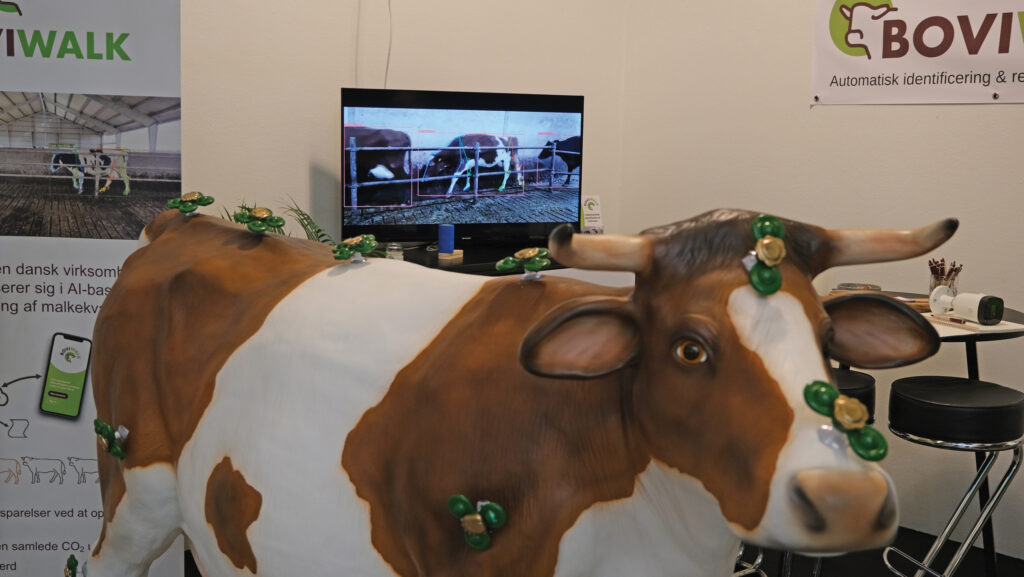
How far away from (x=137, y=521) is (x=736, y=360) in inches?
46.9

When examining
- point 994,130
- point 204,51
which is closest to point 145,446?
point 204,51

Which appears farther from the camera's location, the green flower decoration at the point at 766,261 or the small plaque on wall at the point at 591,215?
the small plaque on wall at the point at 591,215

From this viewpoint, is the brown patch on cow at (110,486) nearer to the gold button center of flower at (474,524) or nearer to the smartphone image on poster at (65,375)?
the gold button center of flower at (474,524)

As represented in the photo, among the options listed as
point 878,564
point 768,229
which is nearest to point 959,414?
point 878,564

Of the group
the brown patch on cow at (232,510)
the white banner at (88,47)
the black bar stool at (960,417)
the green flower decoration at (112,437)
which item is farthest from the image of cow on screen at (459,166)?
the brown patch on cow at (232,510)

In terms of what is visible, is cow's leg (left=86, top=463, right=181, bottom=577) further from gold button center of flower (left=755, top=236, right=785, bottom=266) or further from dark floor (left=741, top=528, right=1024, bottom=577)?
dark floor (left=741, top=528, right=1024, bottom=577)

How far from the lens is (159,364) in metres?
1.69

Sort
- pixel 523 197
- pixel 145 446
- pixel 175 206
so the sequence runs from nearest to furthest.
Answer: pixel 145 446
pixel 175 206
pixel 523 197

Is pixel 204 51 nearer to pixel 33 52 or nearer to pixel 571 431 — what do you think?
pixel 33 52

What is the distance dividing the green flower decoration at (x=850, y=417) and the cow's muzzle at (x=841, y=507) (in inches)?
1.0

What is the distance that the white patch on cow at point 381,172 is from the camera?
Result: 14.6ft

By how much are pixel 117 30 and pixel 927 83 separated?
3.41 m

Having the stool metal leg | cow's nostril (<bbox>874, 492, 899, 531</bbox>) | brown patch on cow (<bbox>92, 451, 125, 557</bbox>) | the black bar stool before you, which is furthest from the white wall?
cow's nostril (<bbox>874, 492, 899, 531</bbox>)

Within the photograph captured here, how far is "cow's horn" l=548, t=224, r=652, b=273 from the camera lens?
1025 millimetres
